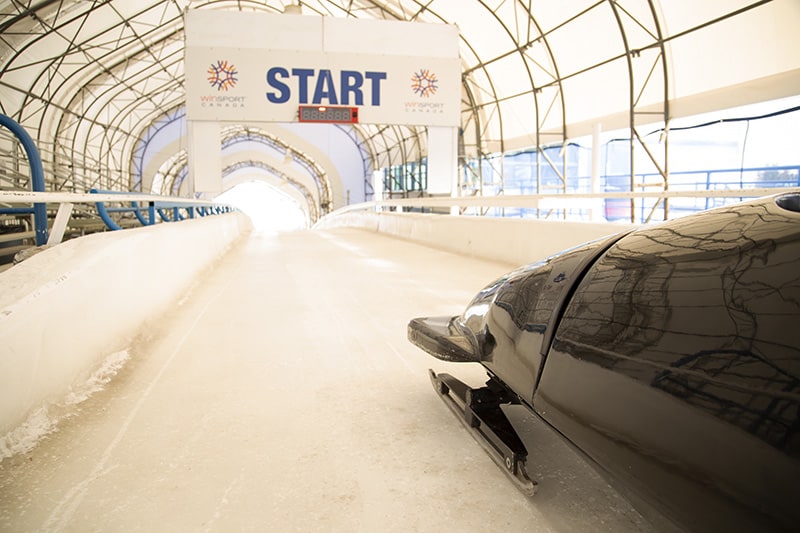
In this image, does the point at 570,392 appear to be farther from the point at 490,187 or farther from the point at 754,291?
the point at 490,187

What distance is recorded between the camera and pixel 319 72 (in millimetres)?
11281

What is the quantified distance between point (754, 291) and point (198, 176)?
460 inches

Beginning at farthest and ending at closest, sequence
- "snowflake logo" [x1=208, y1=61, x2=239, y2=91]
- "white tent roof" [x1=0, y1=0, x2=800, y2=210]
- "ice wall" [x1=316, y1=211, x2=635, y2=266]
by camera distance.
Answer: "snowflake logo" [x1=208, y1=61, x2=239, y2=91] < "white tent roof" [x1=0, y1=0, x2=800, y2=210] < "ice wall" [x1=316, y1=211, x2=635, y2=266]

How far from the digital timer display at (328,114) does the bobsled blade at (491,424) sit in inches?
398

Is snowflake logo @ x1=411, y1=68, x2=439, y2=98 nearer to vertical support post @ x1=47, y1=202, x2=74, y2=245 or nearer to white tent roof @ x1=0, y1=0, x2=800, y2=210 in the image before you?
white tent roof @ x1=0, y1=0, x2=800, y2=210

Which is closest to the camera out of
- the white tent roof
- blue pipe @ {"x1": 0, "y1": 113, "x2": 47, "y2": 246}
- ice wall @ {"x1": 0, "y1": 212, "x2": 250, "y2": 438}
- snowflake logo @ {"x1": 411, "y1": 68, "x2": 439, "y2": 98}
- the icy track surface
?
the icy track surface

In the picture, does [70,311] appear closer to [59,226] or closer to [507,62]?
[59,226]

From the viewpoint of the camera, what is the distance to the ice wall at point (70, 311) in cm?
159

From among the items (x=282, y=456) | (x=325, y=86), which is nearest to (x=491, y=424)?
(x=282, y=456)

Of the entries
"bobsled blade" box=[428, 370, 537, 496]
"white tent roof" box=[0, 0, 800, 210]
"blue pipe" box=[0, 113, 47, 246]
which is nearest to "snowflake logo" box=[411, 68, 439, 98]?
"white tent roof" box=[0, 0, 800, 210]

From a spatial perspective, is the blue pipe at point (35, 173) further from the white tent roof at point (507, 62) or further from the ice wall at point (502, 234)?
the white tent roof at point (507, 62)

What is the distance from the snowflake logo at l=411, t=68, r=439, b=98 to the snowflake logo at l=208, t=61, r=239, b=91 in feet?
12.8

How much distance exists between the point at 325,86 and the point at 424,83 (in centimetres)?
225

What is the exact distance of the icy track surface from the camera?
128 centimetres
